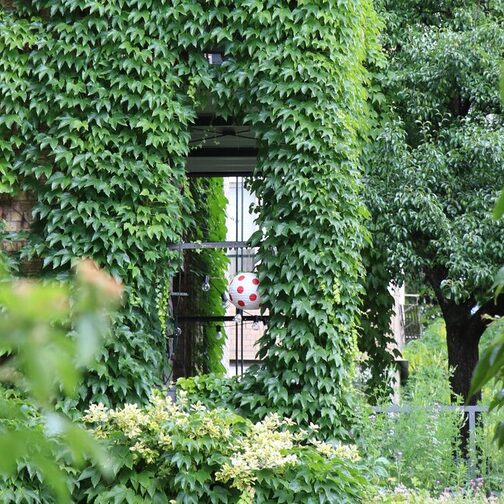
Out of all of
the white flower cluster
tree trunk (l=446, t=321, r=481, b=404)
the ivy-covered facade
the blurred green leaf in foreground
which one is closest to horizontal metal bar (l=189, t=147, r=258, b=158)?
the ivy-covered facade

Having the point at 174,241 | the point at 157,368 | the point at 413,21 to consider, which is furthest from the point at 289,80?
the point at 413,21

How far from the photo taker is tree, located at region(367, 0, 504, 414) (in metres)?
12.1

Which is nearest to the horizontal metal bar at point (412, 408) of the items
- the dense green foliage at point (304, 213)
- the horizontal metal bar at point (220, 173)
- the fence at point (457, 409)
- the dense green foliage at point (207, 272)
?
the fence at point (457, 409)

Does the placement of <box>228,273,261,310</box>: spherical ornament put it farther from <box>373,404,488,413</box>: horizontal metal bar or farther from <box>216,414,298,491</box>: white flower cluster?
<box>216,414,298,491</box>: white flower cluster

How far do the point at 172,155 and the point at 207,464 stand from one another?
2958 mm

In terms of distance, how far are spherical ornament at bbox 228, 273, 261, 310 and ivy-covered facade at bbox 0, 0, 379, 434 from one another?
1.07 feet

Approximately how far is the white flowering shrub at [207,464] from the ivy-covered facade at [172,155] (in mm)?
1040

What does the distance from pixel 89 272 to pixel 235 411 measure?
7.82 m

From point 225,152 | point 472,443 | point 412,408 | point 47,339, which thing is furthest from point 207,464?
point 47,339

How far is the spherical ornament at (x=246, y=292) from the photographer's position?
928 cm

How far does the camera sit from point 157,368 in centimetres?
907

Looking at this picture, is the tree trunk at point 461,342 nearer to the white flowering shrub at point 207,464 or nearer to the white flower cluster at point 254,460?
the white flowering shrub at point 207,464

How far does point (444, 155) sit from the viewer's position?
1252 cm

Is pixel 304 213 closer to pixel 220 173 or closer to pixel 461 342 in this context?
pixel 220 173
